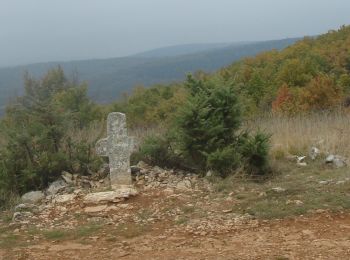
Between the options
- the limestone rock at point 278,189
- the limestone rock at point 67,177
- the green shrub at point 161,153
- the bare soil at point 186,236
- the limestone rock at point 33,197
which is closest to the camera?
the bare soil at point 186,236

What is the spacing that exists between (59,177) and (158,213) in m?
2.36

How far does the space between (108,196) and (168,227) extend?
1.41 m

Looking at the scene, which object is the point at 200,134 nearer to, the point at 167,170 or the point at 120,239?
the point at 167,170

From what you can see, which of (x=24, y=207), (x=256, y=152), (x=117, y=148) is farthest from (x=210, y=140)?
(x=24, y=207)

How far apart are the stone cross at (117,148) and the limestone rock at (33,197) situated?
1098 millimetres

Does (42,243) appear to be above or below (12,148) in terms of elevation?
below

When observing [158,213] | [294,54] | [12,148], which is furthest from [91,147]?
[294,54]

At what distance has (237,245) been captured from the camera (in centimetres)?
503

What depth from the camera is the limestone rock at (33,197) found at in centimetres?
728

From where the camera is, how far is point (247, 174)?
805 cm

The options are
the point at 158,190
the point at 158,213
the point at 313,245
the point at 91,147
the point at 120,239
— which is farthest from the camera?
the point at 91,147

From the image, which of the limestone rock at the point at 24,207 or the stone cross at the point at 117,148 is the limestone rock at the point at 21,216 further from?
the stone cross at the point at 117,148

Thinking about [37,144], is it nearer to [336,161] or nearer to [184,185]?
[184,185]

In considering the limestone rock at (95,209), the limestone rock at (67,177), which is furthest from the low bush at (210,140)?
the limestone rock at (95,209)
